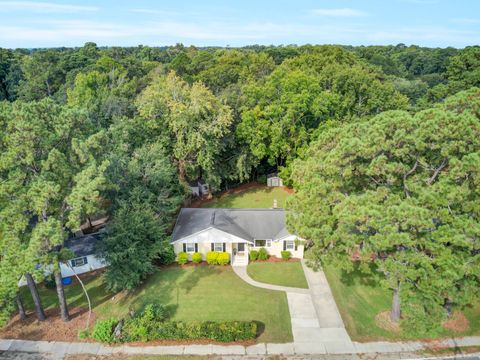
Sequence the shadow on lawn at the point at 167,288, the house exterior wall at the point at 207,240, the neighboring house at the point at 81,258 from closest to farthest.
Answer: the shadow on lawn at the point at 167,288
the neighboring house at the point at 81,258
the house exterior wall at the point at 207,240

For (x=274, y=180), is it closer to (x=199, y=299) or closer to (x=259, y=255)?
(x=259, y=255)

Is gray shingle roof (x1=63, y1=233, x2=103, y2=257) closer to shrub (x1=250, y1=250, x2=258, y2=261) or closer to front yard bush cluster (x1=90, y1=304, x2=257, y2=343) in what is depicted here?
front yard bush cluster (x1=90, y1=304, x2=257, y2=343)

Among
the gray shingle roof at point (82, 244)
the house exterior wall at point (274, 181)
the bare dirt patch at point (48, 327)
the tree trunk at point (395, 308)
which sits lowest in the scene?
the bare dirt patch at point (48, 327)

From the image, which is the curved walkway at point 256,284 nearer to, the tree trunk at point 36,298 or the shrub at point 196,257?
the shrub at point 196,257

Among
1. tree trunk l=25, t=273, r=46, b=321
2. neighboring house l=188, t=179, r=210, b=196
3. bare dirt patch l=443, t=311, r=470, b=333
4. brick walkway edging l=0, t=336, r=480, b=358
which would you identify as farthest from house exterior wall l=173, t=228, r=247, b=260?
bare dirt patch l=443, t=311, r=470, b=333

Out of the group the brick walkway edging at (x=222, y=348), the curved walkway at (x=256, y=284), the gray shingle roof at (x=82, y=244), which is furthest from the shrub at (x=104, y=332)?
the curved walkway at (x=256, y=284)

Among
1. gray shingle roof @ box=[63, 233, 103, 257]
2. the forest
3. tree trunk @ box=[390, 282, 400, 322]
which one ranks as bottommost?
tree trunk @ box=[390, 282, 400, 322]
